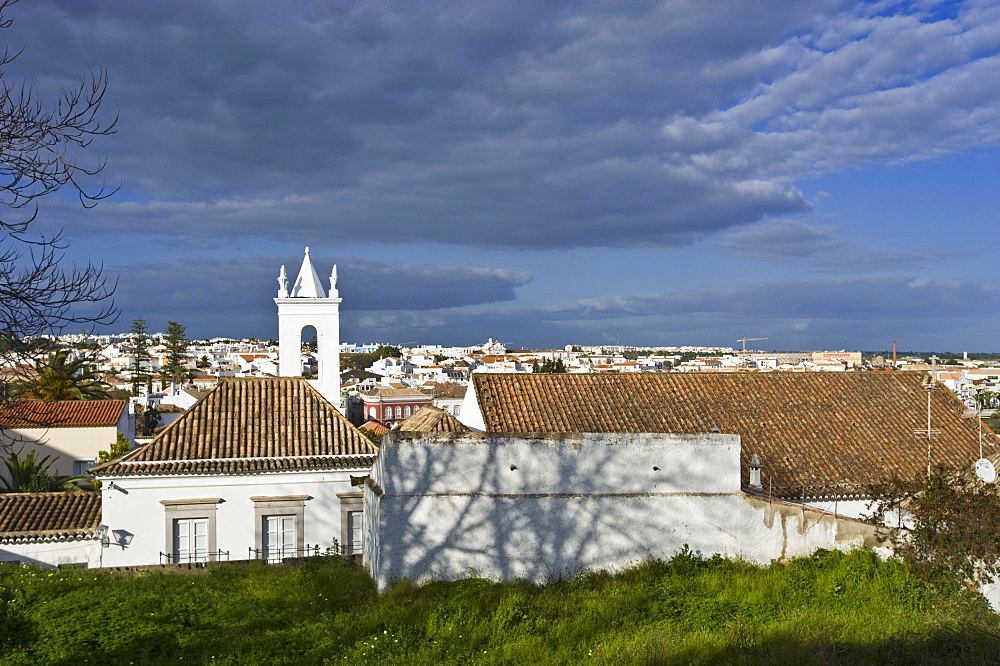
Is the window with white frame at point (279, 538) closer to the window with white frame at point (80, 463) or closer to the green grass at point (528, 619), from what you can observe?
the green grass at point (528, 619)

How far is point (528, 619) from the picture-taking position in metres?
8.73

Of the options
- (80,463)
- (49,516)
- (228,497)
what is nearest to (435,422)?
(228,497)

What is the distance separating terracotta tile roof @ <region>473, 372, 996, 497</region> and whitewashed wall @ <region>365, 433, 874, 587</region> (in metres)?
3.14

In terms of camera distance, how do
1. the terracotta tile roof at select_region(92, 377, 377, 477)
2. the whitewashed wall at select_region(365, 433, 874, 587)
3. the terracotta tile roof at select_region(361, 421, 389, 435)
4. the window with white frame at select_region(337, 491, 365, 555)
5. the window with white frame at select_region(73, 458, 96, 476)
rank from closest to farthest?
the whitewashed wall at select_region(365, 433, 874, 587) < the terracotta tile roof at select_region(92, 377, 377, 477) < the window with white frame at select_region(337, 491, 365, 555) < the window with white frame at select_region(73, 458, 96, 476) < the terracotta tile roof at select_region(361, 421, 389, 435)

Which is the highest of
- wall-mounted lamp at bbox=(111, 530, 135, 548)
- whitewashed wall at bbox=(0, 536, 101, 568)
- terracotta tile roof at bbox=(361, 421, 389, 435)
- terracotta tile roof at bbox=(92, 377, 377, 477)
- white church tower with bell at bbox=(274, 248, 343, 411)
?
white church tower with bell at bbox=(274, 248, 343, 411)

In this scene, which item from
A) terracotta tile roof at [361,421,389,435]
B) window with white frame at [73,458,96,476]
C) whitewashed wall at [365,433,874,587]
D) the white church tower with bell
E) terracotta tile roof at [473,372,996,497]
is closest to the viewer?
whitewashed wall at [365,433,874,587]

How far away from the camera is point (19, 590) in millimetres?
10930

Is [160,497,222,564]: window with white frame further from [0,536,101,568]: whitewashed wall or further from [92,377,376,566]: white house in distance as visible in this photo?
[0,536,101,568]: whitewashed wall

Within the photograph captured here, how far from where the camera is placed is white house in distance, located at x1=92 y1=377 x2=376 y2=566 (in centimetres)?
1400

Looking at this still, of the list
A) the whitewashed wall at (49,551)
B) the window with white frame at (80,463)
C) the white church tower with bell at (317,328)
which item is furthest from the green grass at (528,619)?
the window with white frame at (80,463)

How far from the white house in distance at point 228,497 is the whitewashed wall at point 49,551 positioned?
1.75 meters

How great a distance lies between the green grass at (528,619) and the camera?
7.59 metres

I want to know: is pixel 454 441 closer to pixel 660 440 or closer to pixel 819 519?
pixel 660 440

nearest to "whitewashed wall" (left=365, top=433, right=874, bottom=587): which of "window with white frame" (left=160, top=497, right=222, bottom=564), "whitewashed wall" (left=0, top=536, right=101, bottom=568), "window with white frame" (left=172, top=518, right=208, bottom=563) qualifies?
"window with white frame" (left=160, top=497, right=222, bottom=564)
